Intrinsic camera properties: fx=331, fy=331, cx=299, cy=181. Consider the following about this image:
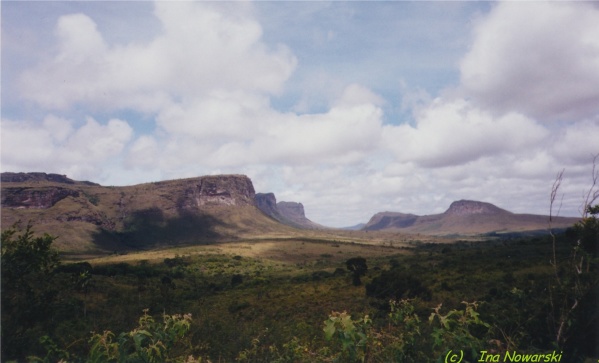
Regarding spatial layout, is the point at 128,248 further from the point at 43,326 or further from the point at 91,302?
the point at 43,326

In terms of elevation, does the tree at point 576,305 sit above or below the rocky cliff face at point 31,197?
below

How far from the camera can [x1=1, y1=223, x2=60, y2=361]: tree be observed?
8.77m

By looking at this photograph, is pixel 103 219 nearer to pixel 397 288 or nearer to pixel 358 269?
pixel 358 269

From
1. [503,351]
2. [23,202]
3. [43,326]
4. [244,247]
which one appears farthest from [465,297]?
[23,202]

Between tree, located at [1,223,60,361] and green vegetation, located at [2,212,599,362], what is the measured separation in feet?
0.11

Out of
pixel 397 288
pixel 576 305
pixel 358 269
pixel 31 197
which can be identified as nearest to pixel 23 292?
pixel 576 305

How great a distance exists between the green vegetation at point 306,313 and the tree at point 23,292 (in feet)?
0.11

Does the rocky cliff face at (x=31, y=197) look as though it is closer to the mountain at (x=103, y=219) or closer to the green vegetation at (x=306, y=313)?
the mountain at (x=103, y=219)

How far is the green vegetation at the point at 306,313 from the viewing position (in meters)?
4.45

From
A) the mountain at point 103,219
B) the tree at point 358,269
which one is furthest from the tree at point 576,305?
the mountain at point 103,219

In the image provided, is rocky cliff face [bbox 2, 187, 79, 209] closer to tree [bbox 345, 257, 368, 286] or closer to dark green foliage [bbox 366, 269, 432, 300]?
tree [bbox 345, 257, 368, 286]

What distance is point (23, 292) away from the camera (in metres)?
10.3

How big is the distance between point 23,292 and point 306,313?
1952 centimetres

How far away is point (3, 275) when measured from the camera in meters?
9.94
